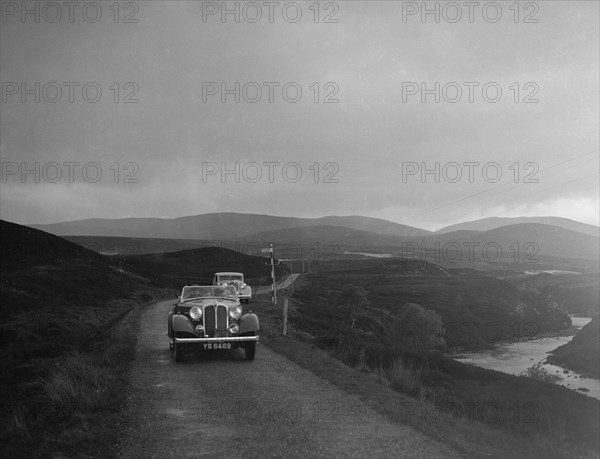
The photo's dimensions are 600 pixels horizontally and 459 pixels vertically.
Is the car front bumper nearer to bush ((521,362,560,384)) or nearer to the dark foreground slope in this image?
the dark foreground slope

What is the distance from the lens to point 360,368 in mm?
18641

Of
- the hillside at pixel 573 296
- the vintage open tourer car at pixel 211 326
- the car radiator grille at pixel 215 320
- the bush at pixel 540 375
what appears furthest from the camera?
the hillside at pixel 573 296

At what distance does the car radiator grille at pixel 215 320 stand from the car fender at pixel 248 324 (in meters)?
0.57

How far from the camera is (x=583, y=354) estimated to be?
186 ft

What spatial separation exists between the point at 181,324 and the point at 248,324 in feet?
7.37

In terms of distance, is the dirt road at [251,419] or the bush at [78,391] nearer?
the dirt road at [251,419]

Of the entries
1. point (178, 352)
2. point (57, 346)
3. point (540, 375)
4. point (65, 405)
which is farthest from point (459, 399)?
point (540, 375)

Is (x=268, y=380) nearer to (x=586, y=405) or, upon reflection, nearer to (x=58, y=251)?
(x=586, y=405)

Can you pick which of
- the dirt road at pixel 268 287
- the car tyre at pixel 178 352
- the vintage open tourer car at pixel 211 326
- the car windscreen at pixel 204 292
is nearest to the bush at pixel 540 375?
the dirt road at pixel 268 287

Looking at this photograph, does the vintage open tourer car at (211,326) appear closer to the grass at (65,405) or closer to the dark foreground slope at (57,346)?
the grass at (65,405)

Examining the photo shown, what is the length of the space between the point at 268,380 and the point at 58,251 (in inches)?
2520

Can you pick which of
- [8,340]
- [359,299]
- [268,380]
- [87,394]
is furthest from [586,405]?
[359,299]

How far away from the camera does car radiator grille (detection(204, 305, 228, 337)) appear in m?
17.2

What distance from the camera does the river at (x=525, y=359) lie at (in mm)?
46656
